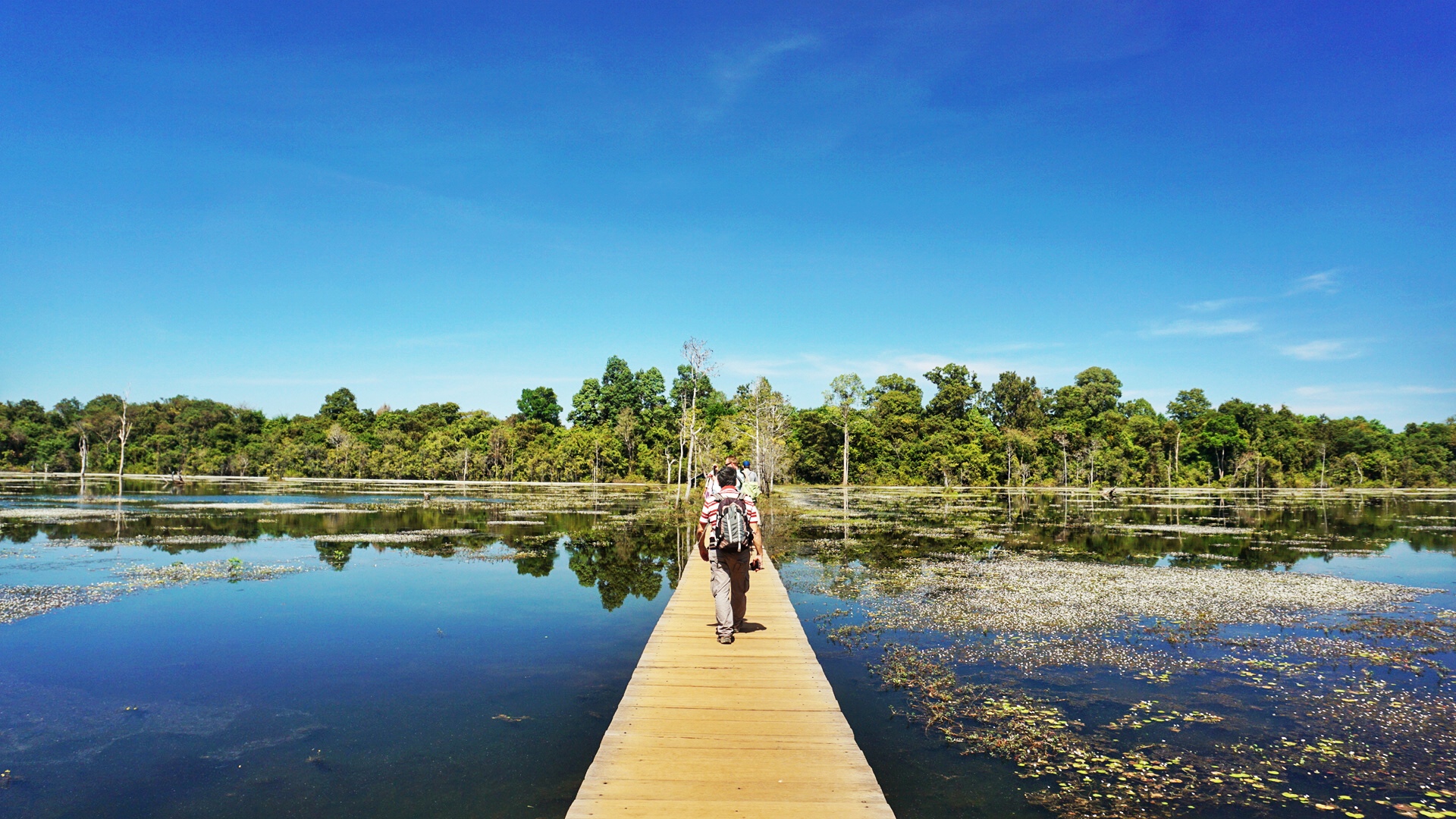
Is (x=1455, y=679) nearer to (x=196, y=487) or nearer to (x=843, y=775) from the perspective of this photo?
(x=843, y=775)

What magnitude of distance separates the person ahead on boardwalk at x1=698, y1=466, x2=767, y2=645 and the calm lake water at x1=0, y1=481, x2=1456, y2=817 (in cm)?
194

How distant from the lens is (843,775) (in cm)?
541

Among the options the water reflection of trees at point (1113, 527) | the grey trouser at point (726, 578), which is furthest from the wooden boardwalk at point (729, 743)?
the water reflection of trees at point (1113, 527)

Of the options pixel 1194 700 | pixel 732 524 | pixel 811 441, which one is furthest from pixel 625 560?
pixel 811 441

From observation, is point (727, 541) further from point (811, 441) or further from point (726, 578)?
point (811, 441)

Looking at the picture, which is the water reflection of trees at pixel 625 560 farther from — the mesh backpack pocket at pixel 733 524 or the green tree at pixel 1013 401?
the green tree at pixel 1013 401

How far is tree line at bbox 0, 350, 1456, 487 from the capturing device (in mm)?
83250

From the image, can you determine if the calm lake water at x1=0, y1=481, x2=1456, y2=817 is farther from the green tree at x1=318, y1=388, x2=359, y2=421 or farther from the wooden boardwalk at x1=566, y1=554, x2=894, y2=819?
the green tree at x1=318, y1=388, x2=359, y2=421

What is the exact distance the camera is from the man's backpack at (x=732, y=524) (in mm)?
8781

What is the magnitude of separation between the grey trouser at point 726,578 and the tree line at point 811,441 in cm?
5997

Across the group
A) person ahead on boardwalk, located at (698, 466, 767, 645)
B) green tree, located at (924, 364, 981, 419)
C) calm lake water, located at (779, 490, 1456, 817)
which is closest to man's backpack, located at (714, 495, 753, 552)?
A: person ahead on boardwalk, located at (698, 466, 767, 645)

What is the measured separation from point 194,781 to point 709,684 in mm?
5067

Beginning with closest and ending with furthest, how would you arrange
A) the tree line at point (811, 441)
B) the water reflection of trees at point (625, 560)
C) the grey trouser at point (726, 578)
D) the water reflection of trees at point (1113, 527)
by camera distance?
1. the grey trouser at point (726, 578)
2. the water reflection of trees at point (625, 560)
3. the water reflection of trees at point (1113, 527)
4. the tree line at point (811, 441)

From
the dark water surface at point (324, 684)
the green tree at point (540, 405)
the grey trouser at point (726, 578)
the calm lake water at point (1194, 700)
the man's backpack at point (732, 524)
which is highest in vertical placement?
the green tree at point (540, 405)
